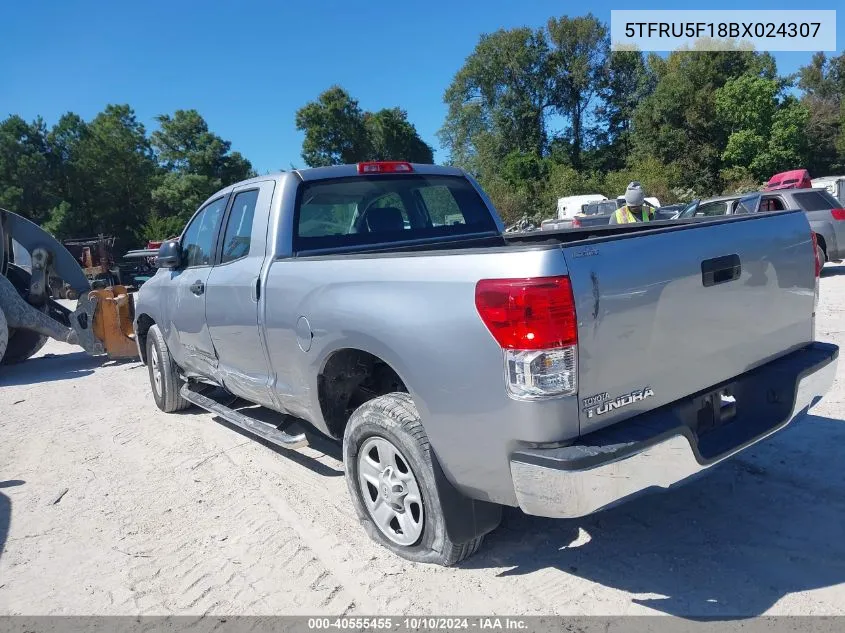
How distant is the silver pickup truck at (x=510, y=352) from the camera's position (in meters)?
2.32

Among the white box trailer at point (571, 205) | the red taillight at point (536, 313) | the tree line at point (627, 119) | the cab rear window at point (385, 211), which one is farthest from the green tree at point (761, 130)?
the red taillight at point (536, 313)

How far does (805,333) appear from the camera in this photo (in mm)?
3342

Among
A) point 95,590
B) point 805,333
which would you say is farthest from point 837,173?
point 95,590

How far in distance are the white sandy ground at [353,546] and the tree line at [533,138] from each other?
3621 centimetres

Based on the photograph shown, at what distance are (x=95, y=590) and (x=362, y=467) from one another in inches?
57.5

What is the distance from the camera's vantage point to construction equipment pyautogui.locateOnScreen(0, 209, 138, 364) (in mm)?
8609

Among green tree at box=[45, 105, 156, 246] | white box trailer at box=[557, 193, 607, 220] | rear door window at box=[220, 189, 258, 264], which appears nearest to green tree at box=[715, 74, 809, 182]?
white box trailer at box=[557, 193, 607, 220]

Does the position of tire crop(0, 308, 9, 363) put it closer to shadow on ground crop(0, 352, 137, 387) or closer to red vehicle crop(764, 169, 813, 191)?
shadow on ground crop(0, 352, 137, 387)

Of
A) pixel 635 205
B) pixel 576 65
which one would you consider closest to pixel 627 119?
pixel 576 65

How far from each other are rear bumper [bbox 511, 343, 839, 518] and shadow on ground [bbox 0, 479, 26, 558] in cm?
319

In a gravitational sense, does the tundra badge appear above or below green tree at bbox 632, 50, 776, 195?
below

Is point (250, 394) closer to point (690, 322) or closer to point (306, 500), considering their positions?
point (306, 500)

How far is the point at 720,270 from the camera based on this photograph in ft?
8.96

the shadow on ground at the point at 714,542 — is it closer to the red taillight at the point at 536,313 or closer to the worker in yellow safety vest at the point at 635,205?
the red taillight at the point at 536,313
